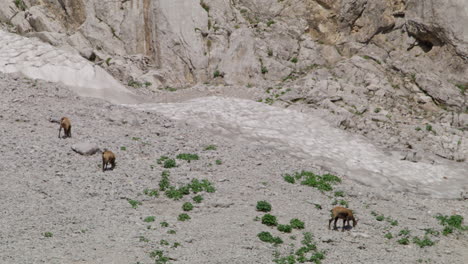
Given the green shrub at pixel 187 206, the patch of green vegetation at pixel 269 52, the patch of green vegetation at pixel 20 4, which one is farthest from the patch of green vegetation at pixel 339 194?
the patch of green vegetation at pixel 20 4

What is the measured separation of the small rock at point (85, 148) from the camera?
21547mm

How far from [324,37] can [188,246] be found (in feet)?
94.0

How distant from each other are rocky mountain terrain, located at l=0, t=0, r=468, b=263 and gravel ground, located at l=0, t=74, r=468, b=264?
81mm

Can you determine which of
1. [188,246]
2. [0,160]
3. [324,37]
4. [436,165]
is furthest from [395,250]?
[324,37]

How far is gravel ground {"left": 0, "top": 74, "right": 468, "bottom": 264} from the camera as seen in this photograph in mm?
15258

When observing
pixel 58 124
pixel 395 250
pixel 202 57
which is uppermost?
pixel 202 57

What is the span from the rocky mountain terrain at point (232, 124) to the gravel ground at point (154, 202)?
0.08m

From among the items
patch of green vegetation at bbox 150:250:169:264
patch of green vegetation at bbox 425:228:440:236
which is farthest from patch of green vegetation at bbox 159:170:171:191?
patch of green vegetation at bbox 425:228:440:236

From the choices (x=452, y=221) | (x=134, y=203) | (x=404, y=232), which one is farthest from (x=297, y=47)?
(x=134, y=203)

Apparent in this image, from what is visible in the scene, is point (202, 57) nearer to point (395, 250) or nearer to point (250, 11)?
point (250, 11)

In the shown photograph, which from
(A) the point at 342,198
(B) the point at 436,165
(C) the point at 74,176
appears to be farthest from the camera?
(B) the point at 436,165

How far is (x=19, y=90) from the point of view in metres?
27.7

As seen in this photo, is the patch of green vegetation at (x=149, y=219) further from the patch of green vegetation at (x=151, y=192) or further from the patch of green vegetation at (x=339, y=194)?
the patch of green vegetation at (x=339, y=194)

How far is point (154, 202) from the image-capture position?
18734mm
